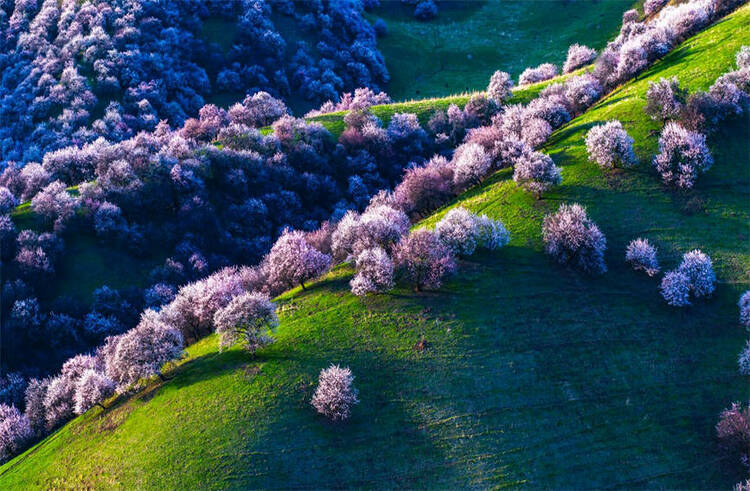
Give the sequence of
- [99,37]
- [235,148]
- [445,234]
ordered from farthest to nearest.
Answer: [99,37], [235,148], [445,234]

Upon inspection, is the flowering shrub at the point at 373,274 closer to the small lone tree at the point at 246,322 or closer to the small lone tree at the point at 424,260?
the small lone tree at the point at 424,260

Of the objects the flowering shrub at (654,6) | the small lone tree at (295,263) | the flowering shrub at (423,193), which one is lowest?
the small lone tree at (295,263)

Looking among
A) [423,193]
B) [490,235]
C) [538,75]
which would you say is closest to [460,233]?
[490,235]

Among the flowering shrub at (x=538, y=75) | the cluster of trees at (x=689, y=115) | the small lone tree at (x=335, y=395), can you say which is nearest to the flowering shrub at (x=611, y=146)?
the cluster of trees at (x=689, y=115)

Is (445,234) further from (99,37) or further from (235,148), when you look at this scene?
(99,37)

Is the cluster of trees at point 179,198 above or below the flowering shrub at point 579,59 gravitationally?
below

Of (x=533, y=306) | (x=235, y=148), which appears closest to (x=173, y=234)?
(x=235, y=148)

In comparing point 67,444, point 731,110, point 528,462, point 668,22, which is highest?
point 668,22
